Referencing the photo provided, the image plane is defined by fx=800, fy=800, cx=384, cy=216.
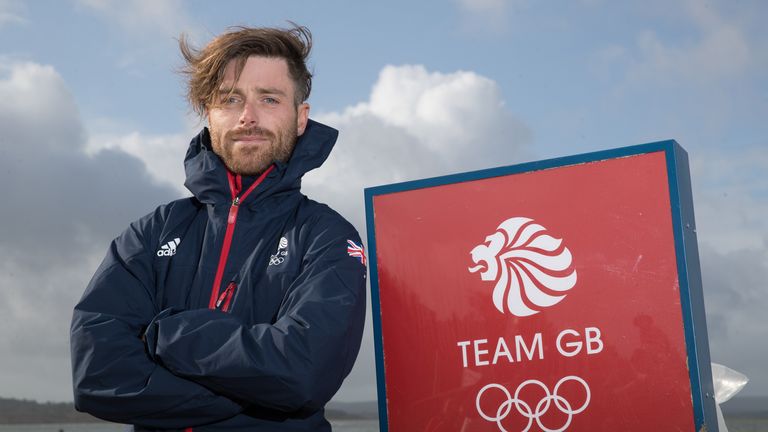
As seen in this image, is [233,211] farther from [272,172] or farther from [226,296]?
[226,296]

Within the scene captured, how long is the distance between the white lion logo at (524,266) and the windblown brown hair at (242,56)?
1091 millimetres

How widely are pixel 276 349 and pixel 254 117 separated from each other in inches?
42.1

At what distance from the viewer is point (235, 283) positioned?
305cm

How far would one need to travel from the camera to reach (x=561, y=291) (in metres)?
3.49

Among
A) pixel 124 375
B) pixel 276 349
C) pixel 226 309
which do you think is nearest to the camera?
pixel 276 349

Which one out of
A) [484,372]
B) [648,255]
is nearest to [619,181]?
[648,255]

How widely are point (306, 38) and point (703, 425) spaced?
2.35 metres

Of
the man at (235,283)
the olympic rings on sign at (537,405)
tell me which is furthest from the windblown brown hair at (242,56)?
the olympic rings on sign at (537,405)

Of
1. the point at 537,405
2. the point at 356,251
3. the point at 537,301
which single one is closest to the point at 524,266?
the point at 537,301

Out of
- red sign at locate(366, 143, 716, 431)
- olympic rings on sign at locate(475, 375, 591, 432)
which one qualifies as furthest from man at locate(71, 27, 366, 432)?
olympic rings on sign at locate(475, 375, 591, 432)

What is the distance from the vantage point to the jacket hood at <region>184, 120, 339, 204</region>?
127 inches

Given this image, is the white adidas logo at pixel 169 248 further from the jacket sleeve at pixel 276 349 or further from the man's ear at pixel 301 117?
the man's ear at pixel 301 117

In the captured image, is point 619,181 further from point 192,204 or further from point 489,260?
point 192,204

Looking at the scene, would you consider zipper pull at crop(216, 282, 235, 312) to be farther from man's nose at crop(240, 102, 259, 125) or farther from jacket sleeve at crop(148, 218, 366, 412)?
man's nose at crop(240, 102, 259, 125)
